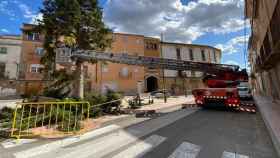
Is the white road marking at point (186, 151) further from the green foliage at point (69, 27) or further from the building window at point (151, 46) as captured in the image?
the building window at point (151, 46)

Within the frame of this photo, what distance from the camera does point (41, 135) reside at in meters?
6.31

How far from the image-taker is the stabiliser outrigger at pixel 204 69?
31.8 feet

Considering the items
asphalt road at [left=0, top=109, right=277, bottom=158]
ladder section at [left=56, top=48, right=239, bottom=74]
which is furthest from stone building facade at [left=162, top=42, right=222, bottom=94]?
asphalt road at [left=0, top=109, right=277, bottom=158]

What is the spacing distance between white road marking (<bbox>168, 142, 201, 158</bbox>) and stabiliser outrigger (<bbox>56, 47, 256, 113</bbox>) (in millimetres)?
6483

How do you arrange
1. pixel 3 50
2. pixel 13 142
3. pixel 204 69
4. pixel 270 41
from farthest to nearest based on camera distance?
1. pixel 3 50
2. pixel 204 69
3. pixel 270 41
4. pixel 13 142

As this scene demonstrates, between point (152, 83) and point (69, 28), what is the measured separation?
23.8 m

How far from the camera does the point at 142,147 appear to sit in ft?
15.9

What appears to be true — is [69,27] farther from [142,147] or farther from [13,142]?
[142,147]

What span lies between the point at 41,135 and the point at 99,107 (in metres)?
4.07

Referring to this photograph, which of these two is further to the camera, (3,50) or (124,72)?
(124,72)

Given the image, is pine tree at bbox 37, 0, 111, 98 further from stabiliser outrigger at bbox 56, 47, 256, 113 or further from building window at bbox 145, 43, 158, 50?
building window at bbox 145, 43, 158, 50

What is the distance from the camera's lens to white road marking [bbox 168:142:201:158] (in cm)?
421

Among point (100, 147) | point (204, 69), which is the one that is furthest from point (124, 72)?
point (100, 147)

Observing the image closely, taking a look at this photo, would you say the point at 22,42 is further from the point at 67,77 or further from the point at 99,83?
the point at 67,77
